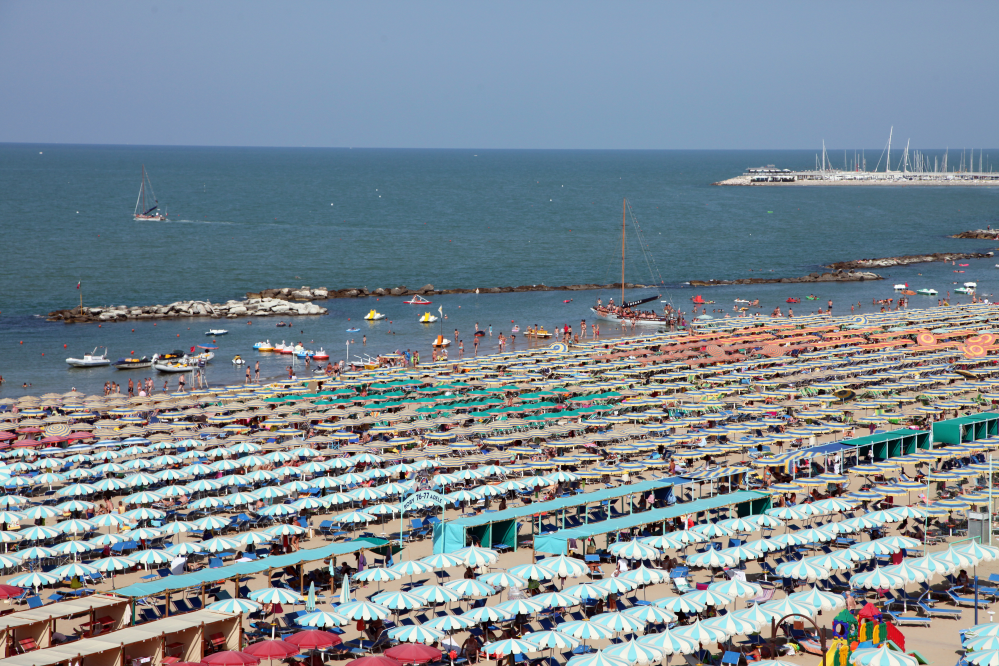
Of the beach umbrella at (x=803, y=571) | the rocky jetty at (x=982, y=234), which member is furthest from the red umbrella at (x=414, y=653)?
the rocky jetty at (x=982, y=234)

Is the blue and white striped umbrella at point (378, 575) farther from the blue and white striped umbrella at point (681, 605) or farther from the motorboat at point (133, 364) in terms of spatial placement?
the motorboat at point (133, 364)

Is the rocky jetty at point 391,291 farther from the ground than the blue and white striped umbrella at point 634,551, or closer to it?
closer to it

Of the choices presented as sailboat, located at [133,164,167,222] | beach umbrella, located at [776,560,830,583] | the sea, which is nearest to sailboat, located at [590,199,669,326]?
the sea

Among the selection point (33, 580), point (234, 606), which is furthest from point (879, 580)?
point (33, 580)

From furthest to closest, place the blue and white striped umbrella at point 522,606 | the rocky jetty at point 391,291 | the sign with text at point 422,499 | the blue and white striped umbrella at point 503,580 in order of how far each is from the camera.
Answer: the rocky jetty at point 391,291
the sign with text at point 422,499
the blue and white striped umbrella at point 503,580
the blue and white striped umbrella at point 522,606

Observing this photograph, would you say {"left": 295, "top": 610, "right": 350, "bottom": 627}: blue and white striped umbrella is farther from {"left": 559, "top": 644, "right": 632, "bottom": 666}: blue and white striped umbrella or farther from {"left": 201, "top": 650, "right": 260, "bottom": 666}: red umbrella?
{"left": 559, "top": 644, "right": 632, "bottom": 666}: blue and white striped umbrella

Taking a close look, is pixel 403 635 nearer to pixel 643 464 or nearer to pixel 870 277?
pixel 643 464
